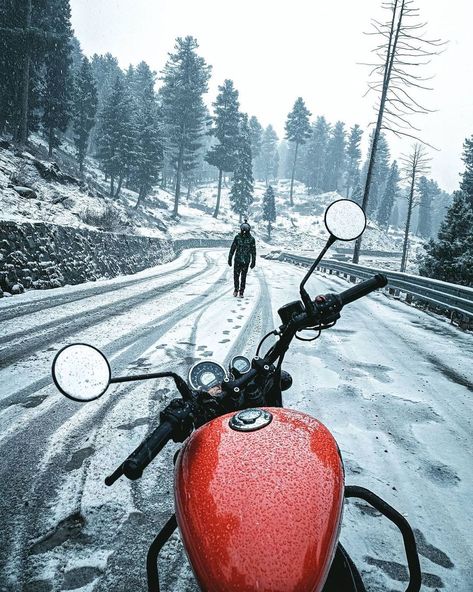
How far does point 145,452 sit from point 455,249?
1793 centimetres

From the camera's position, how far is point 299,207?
238ft

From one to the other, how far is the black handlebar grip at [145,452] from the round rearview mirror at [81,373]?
1.10 feet

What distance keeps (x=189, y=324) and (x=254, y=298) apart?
3200mm

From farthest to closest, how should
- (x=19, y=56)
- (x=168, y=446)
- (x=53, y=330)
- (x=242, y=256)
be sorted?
(x=19, y=56), (x=242, y=256), (x=53, y=330), (x=168, y=446)

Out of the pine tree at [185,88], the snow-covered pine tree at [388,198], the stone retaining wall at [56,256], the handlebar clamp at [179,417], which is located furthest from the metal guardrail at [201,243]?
the snow-covered pine tree at [388,198]

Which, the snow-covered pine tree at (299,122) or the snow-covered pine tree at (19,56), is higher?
the snow-covered pine tree at (299,122)

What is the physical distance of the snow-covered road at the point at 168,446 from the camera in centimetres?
177

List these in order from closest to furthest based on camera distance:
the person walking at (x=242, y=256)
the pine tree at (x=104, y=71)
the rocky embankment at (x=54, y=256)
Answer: the rocky embankment at (x=54, y=256), the person walking at (x=242, y=256), the pine tree at (x=104, y=71)

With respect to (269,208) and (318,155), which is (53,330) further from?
(318,155)

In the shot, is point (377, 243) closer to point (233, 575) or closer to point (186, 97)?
point (186, 97)

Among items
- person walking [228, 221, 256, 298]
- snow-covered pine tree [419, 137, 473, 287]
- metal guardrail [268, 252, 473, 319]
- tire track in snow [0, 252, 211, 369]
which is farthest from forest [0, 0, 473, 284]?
tire track in snow [0, 252, 211, 369]

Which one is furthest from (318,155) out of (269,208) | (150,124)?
(150,124)

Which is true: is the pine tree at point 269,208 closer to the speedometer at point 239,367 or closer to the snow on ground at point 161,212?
the snow on ground at point 161,212

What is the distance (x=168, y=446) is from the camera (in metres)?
2.78
